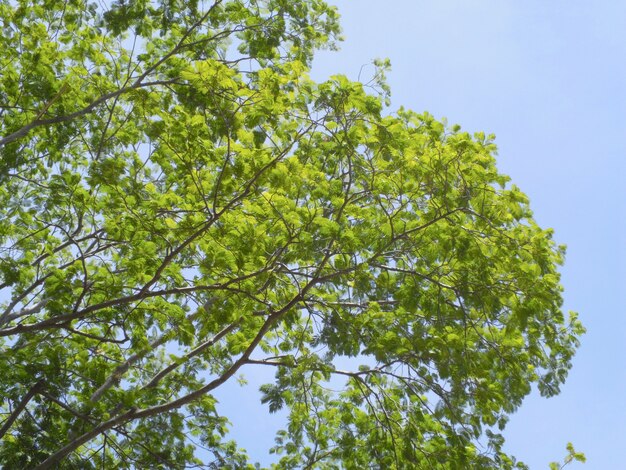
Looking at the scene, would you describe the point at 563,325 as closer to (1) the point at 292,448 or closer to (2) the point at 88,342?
(1) the point at 292,448

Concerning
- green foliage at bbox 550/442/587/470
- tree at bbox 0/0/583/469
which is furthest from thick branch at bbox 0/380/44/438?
green foliage at bbox 550/442/587/470

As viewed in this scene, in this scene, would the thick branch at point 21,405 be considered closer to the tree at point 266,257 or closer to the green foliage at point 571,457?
the tree at point 266,257

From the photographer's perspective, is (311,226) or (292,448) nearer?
(311,226)

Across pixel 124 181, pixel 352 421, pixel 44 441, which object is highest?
pixel 124 181

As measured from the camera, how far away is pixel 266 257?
7660 mm

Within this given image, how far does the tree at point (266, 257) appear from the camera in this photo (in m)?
7.32

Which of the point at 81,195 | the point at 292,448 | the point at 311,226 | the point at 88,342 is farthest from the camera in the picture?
the point at 292,448

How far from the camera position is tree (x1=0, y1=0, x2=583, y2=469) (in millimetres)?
7320

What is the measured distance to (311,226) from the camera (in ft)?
23.5

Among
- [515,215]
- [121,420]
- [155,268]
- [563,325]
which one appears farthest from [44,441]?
[563,325]

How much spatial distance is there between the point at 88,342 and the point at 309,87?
163 inches

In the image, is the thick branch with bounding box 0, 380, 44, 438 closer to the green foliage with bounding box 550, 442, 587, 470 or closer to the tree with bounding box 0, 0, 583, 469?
the tree with bounding box 0, 0, 583, 469

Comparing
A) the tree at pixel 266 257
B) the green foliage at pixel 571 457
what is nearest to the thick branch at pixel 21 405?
the tree at pixel 266 257

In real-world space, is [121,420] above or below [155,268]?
below
